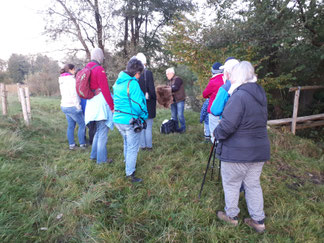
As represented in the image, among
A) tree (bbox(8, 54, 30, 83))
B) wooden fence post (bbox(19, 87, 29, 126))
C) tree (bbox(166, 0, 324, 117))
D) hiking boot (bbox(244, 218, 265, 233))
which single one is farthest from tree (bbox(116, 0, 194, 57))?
tree (bbox(8, 54, 30, 83))

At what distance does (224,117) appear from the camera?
6.64 feet

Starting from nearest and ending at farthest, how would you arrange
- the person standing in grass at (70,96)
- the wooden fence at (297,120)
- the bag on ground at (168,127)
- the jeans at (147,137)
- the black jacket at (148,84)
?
the black jacket at (148,84), the person standing in grass at (70,96), the jeans at (147,137), the bag on ground at (168,127), the wooden fence at (297,120)

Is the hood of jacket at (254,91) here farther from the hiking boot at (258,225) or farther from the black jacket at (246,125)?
the hiking boot at (258,225)

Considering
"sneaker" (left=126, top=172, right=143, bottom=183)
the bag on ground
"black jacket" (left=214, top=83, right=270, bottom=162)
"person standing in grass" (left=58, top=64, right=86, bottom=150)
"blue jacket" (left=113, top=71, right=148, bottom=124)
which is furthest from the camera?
the bag on ground

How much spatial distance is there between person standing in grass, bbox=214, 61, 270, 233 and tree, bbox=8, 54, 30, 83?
2989cm

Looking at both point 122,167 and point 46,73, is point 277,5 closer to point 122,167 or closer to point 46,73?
point 122,167

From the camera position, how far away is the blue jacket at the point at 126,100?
2803 mm

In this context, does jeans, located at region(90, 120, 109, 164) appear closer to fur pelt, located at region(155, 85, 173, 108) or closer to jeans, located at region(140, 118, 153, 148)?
jeans, located at region(140, 118, 153, 148)

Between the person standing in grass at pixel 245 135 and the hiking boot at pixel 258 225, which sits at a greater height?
the person standing in grass at pixel 245 135

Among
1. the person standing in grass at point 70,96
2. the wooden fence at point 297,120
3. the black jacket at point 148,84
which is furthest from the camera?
the wooden fence at point 297,120

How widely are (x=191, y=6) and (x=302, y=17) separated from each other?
24.3 feet

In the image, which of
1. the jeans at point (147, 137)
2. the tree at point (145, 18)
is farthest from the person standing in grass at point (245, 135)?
the tree at point (145, 18)

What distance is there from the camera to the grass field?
2070mm

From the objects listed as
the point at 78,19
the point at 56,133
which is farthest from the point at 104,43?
the point at 56,133
